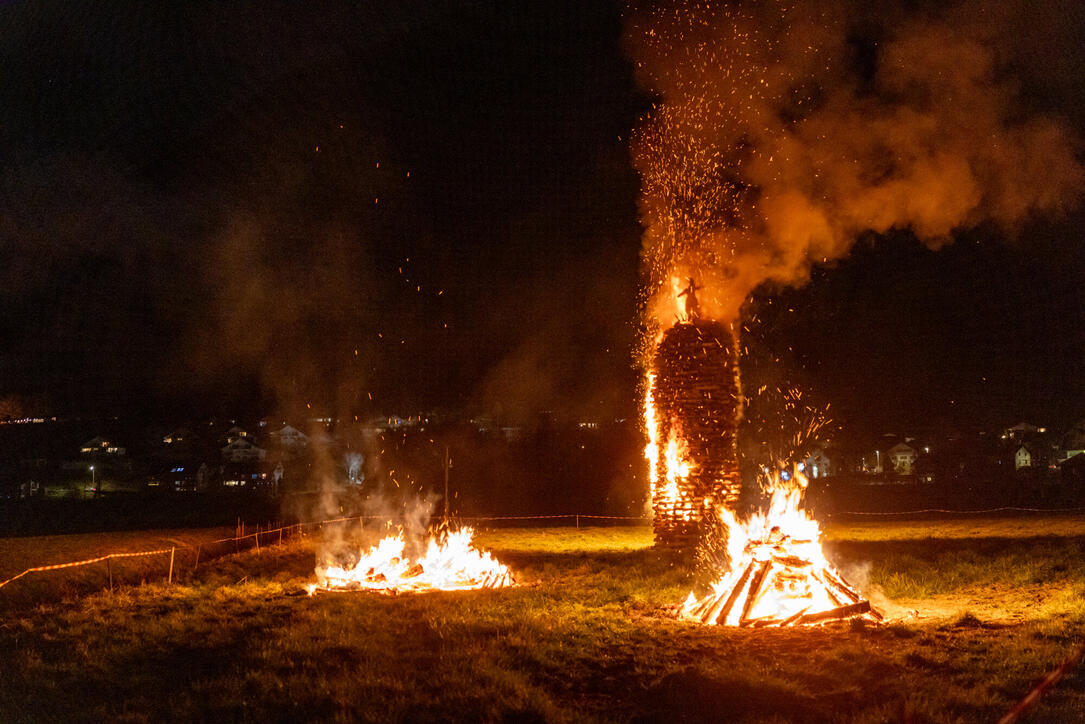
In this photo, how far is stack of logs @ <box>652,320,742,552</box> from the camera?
15.4 metres

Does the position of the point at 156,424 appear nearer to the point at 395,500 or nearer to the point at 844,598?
the point at 395,500

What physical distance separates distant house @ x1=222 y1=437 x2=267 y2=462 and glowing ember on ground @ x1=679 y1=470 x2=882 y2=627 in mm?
53239

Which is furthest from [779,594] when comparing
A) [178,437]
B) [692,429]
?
[178,437]

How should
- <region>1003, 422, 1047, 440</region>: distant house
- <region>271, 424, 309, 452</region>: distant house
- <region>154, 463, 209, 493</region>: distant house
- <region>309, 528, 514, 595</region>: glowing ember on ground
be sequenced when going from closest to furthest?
<region>309, 528, 514, 595</region>: glowing ember on ground
<region>154, 463, 209, 493</region>: distant house
<region>271, 424, 309, 452</region>: distant house
<region>1003, 422, 1047, 440</region>: distant house

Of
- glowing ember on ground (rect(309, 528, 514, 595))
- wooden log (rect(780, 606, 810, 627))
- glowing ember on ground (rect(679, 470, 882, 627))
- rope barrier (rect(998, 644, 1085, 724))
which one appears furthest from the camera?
glowing ember on ground (rect(309, 528, 514, 595))

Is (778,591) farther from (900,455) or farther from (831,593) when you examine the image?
(900,455)

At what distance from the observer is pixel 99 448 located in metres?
59.5

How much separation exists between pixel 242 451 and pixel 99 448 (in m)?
9.87

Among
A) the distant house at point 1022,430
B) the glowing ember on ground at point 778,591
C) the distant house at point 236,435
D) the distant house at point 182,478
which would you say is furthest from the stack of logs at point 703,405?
the distant house at point 1022,430

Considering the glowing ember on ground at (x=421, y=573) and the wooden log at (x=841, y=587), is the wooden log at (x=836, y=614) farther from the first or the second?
the glowing ember on ground at (x=421, y=573)

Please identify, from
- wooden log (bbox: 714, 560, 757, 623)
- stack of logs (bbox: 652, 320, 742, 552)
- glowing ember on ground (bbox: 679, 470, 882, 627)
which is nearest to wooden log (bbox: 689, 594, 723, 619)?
glowing ember on ground (bbox: 679, 470, 882, 627)

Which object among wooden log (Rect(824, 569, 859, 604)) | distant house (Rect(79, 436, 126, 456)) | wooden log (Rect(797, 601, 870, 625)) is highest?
distant house (Rect(79, 436, 126, 456))

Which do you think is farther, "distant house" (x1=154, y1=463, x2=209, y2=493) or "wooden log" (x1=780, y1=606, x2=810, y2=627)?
"distant house" (x1=154, y1=463, x2=209, y2=493)

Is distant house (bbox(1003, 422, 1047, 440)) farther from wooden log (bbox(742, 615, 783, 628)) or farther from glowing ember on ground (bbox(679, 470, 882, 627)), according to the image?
wooden log (bbox(742, 615, 783, 628))
